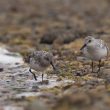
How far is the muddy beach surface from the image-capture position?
1145cm

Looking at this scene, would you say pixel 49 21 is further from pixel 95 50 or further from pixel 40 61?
pixel 40 61

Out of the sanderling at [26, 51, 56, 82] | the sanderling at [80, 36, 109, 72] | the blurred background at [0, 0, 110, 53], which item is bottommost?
the sanderling at [26, 51, 56, 82]

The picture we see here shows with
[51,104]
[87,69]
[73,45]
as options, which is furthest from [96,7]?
[51,104]

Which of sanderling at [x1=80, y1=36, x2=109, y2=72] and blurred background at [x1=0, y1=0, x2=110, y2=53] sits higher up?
blurred background at [x1=0, y1=0, x2=110, y2=53]

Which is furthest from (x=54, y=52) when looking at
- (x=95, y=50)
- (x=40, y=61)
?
(x=40, y=61)

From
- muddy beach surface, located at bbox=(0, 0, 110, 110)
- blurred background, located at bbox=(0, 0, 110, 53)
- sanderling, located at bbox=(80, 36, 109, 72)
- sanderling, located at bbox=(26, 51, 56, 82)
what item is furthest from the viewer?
blurred background, located at bbox=(0, 0, 110, 53)

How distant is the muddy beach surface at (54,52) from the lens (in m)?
11.5

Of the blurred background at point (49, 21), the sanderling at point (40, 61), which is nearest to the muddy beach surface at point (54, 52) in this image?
the blurred background at point (49, 21)

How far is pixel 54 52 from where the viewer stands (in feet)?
68.2

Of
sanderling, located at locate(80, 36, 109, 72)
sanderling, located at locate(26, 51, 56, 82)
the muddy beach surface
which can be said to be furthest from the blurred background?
sanderling, located at locate(26, 51, 56, 82)

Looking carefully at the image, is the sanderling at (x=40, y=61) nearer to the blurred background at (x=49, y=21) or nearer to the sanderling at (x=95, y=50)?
the sanderling at (x=95, y=50)

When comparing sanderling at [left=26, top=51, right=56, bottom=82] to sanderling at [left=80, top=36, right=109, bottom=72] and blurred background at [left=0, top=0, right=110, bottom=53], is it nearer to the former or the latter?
sanderling at [left=80, top=36, right=109, bottom=72]

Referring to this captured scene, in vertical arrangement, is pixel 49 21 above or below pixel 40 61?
above

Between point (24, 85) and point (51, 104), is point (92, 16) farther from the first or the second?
point (51, 104)
